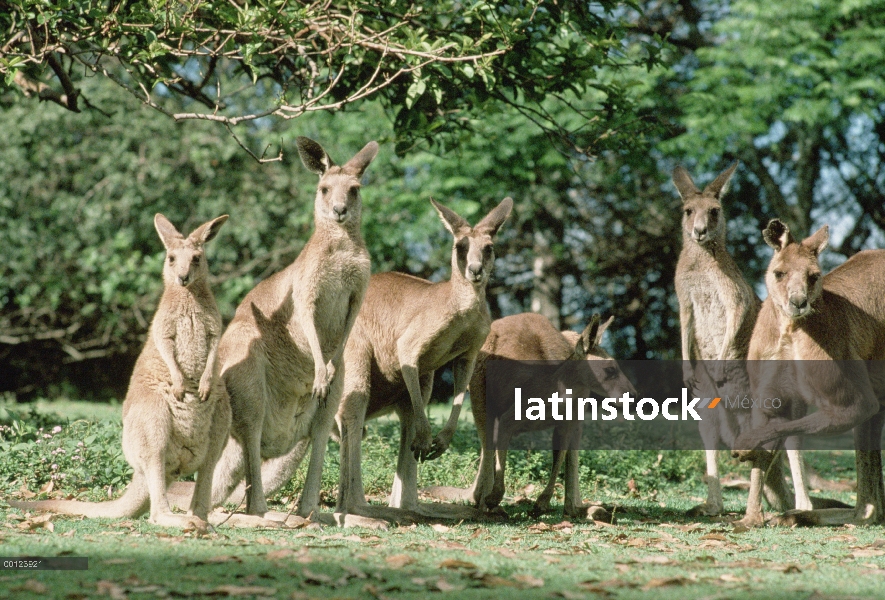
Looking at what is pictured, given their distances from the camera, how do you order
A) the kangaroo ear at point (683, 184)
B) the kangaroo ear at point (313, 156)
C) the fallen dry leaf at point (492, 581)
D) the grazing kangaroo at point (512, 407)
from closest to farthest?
the fallen dry leaf at point (492, 581) < the kangaroo ear at point (313, 156) < the grazing kangaroo at point (512, 407) < the kangaroo ear at point (683, 184)

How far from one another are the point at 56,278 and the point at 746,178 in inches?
473

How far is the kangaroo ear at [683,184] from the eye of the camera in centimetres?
719

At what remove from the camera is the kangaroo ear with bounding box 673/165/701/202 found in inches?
283

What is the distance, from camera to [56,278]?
13969 mm

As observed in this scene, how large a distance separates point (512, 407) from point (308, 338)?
5.30 ft

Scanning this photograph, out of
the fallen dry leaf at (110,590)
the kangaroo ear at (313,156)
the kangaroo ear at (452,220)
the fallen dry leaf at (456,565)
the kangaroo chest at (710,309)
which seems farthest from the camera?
the kangaroo chest at (710,309)

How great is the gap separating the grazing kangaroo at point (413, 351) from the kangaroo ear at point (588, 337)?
0.90 meters

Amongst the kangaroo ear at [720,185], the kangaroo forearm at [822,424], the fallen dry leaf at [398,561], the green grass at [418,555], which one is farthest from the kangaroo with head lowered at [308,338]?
the kangaroo ear at [720,185]

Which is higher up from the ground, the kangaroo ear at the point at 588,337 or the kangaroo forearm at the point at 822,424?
the kangaroo ear at the point at 588,337

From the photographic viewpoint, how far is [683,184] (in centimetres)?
725

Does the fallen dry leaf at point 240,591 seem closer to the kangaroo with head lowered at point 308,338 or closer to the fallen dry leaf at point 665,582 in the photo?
the fallen dry leaf at point 665,582

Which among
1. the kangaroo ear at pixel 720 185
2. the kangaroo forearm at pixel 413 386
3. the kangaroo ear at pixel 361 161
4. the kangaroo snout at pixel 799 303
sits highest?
the kangaroo ear at pixel 720 185

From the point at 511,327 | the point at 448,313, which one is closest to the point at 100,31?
the point at 448,313

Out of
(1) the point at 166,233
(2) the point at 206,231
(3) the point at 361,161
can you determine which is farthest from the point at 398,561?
(3) the point at 361,161
